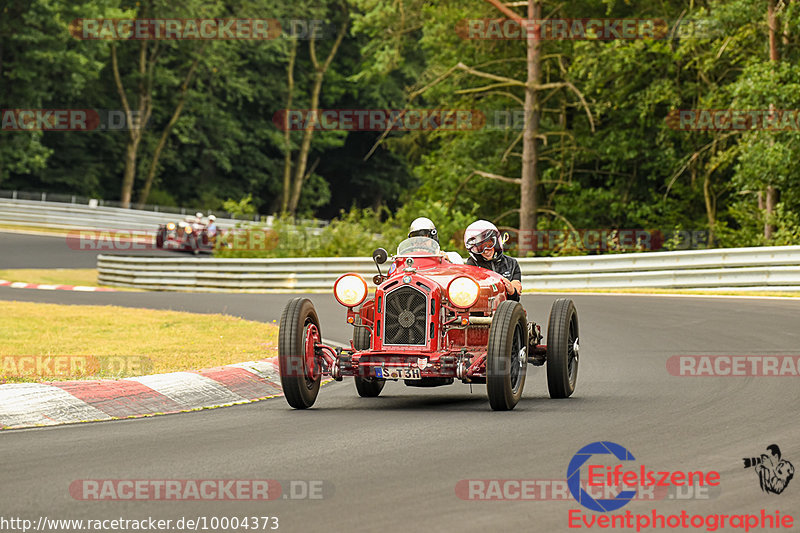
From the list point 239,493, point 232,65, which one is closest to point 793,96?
point 239,493

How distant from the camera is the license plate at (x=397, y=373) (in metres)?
9.23

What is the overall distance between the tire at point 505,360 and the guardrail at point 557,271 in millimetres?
12893

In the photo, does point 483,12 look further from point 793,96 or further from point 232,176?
point 232,176

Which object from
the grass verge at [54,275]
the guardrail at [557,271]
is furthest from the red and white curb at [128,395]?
the grass verge at [54,275]

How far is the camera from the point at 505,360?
878 centimetres

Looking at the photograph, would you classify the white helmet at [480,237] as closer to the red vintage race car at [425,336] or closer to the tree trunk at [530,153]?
the red vintage race car at [425,336]

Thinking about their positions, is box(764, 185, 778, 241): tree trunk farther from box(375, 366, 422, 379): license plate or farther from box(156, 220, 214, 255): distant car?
box(156, 220, 214, 255): distant car

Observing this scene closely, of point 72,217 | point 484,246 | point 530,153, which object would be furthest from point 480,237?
point 72,217

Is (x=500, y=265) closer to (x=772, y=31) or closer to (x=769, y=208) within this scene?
(x=769, y=208)

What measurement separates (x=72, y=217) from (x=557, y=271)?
29348 mm

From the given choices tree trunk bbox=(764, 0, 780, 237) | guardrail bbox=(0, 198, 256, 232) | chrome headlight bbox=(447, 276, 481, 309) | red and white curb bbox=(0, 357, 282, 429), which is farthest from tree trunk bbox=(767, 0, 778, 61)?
guardrail bbox=(0, 198, 256, 232)

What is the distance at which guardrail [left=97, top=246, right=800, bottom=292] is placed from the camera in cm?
2138

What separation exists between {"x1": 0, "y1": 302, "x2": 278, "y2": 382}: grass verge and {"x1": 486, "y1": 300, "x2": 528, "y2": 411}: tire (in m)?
3.32

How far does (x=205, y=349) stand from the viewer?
512 inches
